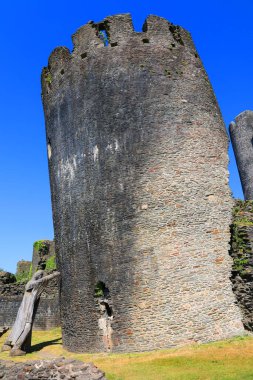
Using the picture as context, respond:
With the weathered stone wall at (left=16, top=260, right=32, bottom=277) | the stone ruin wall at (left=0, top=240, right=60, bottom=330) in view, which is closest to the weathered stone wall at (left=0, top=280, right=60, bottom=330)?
the stone ruin wall at (left=0, top=240, right=60, bottom=330)

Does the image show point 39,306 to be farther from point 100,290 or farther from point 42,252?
point 100,290

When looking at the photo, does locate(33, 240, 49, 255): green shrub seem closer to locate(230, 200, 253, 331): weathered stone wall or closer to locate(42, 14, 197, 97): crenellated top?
locate(42, 14, 197, 97): crenellated top

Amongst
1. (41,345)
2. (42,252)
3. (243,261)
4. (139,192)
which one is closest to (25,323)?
(41,345)

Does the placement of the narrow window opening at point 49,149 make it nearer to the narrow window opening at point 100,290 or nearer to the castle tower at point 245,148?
the narrow window opening at point 100,290

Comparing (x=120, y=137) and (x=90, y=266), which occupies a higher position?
(x=120, y=137)

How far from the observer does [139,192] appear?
12680 mm

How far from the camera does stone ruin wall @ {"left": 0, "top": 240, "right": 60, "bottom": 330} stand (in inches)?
765

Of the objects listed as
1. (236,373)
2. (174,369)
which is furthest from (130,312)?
(236,373)

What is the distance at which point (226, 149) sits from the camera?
1396 centimetres

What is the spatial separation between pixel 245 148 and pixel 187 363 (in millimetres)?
24380

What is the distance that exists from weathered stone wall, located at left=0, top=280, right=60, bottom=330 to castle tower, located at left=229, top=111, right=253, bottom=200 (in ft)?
58.3

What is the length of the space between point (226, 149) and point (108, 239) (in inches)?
216

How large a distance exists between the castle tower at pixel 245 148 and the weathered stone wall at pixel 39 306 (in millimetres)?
17763

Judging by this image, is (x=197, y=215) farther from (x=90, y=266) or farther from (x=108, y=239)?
(x=90, y=266)
